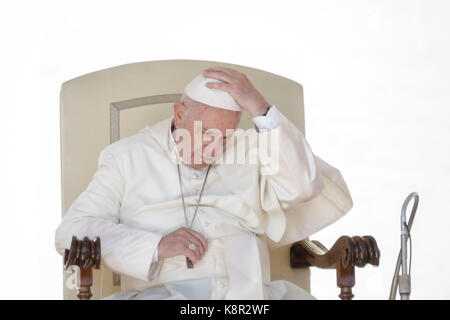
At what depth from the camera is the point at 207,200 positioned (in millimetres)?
3828

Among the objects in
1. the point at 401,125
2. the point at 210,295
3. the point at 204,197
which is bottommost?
the point at 210,295

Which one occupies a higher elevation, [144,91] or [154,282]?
[144,91]

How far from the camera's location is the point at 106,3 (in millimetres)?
5227

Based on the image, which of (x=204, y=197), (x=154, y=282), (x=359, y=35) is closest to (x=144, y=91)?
(x=204, y=197)

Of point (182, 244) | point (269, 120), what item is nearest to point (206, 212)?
point (182, 244)

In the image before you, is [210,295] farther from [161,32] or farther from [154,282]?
[161,32]

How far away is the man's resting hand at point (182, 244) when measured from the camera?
3439 mm

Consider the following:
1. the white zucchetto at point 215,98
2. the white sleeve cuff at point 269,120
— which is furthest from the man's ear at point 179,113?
the white sleeve cuff at point 269,120

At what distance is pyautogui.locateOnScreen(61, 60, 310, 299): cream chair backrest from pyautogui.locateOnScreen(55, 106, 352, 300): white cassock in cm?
24

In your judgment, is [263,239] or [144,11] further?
[144,11]

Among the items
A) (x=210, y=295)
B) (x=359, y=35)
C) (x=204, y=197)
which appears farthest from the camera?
(x=359, y=35)

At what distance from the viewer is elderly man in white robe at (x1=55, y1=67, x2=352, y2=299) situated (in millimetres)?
3553

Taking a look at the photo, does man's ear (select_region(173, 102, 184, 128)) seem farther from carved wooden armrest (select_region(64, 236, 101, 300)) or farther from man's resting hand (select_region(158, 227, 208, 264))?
carved wooden armrest (select_region(64, 236, 101, 300))

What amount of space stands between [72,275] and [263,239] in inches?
33.8
